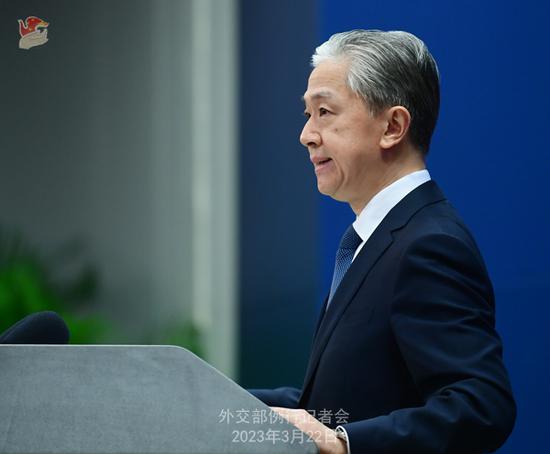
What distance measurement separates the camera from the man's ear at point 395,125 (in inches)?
59.1

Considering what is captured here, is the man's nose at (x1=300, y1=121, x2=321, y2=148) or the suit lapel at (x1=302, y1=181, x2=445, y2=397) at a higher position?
the man's nose at (x1=300, y1=121, x2=321, y2=148)

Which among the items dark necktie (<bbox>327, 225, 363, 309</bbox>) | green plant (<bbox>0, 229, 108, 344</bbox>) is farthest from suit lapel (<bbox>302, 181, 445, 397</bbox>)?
green plant (<bbox>0, 229, 108, 344</bbox>)

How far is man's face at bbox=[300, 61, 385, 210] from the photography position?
1.51 meters

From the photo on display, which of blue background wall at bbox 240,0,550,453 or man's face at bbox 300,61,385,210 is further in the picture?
blue background wall at bbox 240,0,550,453

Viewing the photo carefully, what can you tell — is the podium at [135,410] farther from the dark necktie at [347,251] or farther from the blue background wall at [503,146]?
the blue background wall at [503,146]

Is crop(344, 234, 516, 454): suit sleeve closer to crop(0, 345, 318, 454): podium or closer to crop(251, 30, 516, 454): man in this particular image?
crop(251, 30, 516, 454): man

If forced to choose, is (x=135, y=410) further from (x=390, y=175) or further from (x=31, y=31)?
(x=31, y=31)

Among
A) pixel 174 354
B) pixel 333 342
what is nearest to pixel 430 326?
pixel 333 342

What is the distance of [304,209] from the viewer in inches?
135

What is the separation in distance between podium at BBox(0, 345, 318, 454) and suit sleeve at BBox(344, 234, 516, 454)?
0.55 feet

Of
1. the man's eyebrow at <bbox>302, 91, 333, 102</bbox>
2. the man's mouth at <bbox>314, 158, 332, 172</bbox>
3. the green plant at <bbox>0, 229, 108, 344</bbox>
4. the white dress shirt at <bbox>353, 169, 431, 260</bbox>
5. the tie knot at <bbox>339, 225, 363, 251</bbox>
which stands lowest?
the green plant at <bbox>0, 229, 108, 344</bbox>

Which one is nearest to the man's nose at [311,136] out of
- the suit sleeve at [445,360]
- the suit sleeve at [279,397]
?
the suit sleeve at [445,360]

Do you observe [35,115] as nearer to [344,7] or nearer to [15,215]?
[15,215]

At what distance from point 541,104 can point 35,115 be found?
1.48m
